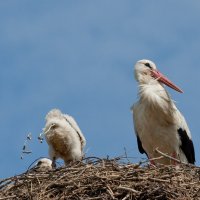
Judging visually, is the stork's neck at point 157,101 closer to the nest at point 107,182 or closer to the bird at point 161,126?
the bird at point 161,126

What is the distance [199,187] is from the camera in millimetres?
9250

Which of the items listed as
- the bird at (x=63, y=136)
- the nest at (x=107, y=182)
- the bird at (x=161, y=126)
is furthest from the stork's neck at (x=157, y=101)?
the nest at (x=107, y=182)

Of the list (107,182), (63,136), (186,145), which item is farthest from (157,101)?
(107,182)

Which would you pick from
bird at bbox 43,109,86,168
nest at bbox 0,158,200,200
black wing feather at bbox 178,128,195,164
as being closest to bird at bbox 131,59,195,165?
black wing feather at bbox 178,128,195,164

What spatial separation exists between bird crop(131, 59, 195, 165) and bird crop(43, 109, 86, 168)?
1.34 metres

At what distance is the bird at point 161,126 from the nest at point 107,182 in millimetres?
2030

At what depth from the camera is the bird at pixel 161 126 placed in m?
11.8

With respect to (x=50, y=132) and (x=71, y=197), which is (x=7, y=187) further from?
(x=50, y=132)

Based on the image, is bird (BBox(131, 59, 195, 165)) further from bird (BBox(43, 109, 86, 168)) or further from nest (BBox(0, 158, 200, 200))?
nest (BBox(0, 158, 200, 200))

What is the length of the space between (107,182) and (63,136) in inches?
150

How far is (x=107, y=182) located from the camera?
367 inches

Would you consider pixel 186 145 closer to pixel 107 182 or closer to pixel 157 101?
pixel 157 101

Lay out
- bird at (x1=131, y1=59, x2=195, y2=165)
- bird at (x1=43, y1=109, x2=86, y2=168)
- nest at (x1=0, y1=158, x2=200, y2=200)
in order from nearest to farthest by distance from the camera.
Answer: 1. nest at (x1=0, y1=158, x2=200, y2=200)
2. bird at (x1=131, y1=59, x2=195, y2=165)
3. bird at (x1=43, y1=109, x2=86, y2=168)

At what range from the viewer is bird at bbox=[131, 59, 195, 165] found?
11.8 meters
